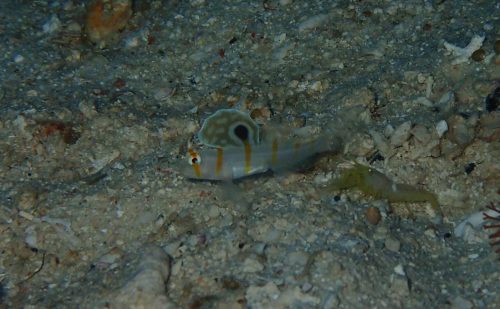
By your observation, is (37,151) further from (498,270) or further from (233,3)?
(498,270)

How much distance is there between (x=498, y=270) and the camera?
3664 millimetres

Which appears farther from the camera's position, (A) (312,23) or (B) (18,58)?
(B) (18,58)

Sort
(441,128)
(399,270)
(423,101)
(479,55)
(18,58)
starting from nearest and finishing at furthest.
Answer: (399,270) < (441,128) < (423,101) < (479,55) < (18,58)

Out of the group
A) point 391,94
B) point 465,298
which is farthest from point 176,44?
point 465,298

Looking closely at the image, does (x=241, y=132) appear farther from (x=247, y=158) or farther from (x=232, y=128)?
(x=247, y=158)

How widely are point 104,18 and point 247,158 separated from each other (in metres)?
3.23

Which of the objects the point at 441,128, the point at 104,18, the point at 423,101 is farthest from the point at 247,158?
the point at 104,18

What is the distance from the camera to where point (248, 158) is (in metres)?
4.11

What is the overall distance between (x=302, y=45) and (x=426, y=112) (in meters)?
1.67

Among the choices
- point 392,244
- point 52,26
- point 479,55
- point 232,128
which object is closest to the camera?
point 392,244

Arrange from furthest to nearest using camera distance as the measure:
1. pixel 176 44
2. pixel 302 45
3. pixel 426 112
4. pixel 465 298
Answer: pixel 176 44
pixel 302 45
pixel 426 112
pixel 465 298

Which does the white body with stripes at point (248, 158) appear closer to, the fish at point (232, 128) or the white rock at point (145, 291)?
the fish at point (232, 128)

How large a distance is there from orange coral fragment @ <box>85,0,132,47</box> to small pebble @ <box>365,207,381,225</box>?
3960mm

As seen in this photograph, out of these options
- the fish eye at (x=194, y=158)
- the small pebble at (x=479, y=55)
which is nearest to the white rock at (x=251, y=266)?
the fish eye at (x=194, y=158)
